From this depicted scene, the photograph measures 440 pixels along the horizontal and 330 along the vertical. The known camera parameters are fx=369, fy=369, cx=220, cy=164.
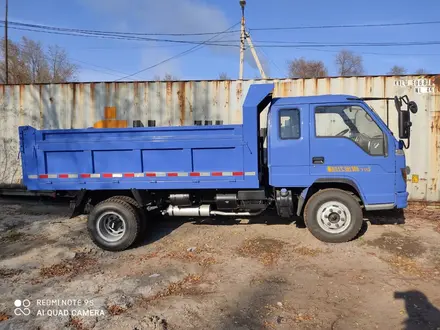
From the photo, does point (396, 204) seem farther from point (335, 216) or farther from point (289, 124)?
point (289, 124)

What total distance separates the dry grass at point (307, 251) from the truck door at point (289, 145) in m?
1.00

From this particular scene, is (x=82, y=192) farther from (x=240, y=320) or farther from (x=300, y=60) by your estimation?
(x=300, y=60)

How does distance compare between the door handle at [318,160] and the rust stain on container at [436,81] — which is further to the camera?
the rust stain on container at [436,81]

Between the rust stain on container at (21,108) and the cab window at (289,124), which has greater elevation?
the rust stain on container at (21,108)

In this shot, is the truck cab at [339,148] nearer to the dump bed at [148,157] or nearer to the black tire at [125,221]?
the dump bed at [148,157]

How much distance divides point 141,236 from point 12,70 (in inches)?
1359

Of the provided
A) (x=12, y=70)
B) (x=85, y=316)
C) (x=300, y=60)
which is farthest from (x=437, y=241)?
(x=300, y=60)

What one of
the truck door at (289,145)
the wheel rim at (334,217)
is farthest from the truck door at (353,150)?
the wheel rim at (334,217)

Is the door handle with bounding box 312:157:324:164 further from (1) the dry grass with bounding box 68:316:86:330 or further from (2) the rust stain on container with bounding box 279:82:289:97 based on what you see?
(1) the dry grass with bounding box 68:316:86:330

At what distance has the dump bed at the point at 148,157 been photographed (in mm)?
5738

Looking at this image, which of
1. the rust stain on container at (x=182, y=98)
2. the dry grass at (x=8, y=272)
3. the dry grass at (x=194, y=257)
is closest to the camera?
the dry grass at (x=8, y=272)

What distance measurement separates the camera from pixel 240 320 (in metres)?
3.66

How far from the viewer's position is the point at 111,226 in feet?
19.7

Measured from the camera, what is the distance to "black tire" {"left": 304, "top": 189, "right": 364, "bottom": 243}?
574 cm
